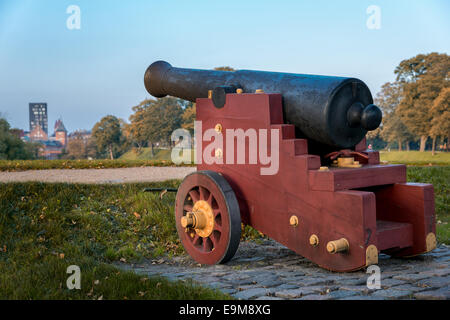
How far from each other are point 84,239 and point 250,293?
3378mm

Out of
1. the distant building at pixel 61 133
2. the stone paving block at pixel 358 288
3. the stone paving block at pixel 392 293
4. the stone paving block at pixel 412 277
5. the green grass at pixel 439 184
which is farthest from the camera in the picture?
the distant building at pixel 61 133

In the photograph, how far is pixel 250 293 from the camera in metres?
3.57

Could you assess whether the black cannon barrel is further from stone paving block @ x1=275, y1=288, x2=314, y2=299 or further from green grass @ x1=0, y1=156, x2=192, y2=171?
green grass @ x1=0, y1=156, x2=192, y2=171

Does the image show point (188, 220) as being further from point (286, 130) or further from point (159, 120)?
point (159, 120)

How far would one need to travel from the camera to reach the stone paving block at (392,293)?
3.41 m

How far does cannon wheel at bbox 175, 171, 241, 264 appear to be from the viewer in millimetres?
4664

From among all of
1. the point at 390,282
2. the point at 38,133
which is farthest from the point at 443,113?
the point at 38,133

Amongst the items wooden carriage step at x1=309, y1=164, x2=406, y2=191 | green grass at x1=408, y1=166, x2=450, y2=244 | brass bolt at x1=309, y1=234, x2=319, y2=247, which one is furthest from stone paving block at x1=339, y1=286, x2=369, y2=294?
green grass at x1=408, y1=166, x2=450, y2=244

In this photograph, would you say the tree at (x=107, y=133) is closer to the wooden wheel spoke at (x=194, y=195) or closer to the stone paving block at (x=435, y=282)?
the wooden wheel spoke at (x=194, y=195)

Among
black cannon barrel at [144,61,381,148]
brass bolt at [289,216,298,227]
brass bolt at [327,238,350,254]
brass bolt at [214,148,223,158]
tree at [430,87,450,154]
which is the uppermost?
tree at [430,87,450,154]

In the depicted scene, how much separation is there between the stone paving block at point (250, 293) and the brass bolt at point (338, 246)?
2.32 ft

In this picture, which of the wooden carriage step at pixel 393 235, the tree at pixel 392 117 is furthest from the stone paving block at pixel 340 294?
the tree at pixel 392 117
